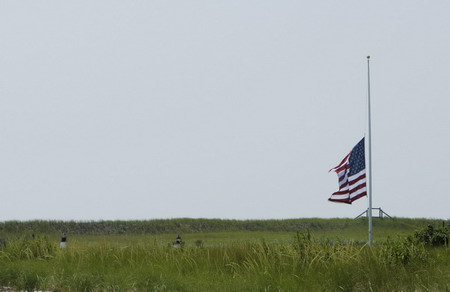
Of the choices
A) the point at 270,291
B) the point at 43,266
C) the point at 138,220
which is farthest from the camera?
the point at 138,220

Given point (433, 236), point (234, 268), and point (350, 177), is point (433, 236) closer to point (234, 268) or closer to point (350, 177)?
point (350, 177)

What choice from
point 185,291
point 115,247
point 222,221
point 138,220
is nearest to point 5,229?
point 138,220

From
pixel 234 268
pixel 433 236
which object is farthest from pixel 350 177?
pixel 234 268

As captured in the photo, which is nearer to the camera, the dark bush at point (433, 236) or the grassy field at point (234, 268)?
the grassy field at point (234, 268)

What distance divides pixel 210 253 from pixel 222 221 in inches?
993

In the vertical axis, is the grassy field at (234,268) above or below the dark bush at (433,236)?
below

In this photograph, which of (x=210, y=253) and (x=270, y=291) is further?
(x=210, y=253)

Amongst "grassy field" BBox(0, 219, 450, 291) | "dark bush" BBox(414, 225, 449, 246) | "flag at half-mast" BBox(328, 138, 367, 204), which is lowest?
"grassy field" BBox(0, 219, 450, 291)

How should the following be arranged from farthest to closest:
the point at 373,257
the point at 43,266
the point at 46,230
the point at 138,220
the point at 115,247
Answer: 1. the point at 138,220
2. the point at 46,230
3. the point at 115,247
4. the point at 43,266
5. the point at 373,257

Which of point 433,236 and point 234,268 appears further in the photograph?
point 433,236

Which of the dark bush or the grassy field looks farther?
the dark bush

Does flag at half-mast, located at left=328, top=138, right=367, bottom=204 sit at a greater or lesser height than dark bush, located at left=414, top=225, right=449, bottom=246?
greater

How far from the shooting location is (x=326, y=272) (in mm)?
11945

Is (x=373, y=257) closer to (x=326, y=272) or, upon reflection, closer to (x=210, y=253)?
(x=326, y=272)
